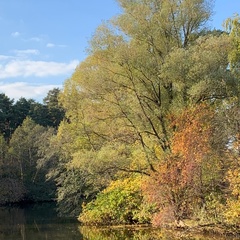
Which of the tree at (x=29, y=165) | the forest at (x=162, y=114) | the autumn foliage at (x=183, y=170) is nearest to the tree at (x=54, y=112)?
the tree at (x=29, y=165)

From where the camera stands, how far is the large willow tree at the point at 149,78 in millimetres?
16609

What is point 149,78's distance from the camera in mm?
17500

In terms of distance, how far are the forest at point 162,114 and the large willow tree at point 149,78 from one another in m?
0.05

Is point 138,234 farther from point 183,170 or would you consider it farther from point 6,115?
point 6,115

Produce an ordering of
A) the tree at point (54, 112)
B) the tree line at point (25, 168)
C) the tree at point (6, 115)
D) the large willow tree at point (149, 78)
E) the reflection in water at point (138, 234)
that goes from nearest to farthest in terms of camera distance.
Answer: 1. the reflection in water at point (138, 234)
2. the large willow tree at point (149, 78)
3. the tree line at point (25, 168)
4. the tree at point (6, 115)
5. the tree at point (54, 112)

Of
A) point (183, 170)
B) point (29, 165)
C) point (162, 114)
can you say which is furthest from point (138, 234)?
point (29, 165)

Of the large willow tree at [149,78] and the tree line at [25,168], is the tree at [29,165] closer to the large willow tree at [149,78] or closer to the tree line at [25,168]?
the tree line at [25,168]

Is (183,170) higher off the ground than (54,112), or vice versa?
(54,112)

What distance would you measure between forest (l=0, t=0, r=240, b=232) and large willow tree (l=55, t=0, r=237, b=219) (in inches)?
1.8

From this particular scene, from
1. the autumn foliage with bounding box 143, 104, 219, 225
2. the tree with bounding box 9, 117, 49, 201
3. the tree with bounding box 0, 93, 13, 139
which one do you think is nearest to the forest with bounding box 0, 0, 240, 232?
the autumn foliage with bounding box 143, 104, 219, 225

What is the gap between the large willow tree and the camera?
16.6 m

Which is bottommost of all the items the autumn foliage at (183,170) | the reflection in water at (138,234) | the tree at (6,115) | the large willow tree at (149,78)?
the reflection in water at (138,234)

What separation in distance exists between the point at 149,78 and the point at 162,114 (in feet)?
5.84

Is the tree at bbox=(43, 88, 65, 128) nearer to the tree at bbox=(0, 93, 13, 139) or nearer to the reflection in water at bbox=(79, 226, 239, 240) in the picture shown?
the tree at bbox=(0, 93, 13, 139)
